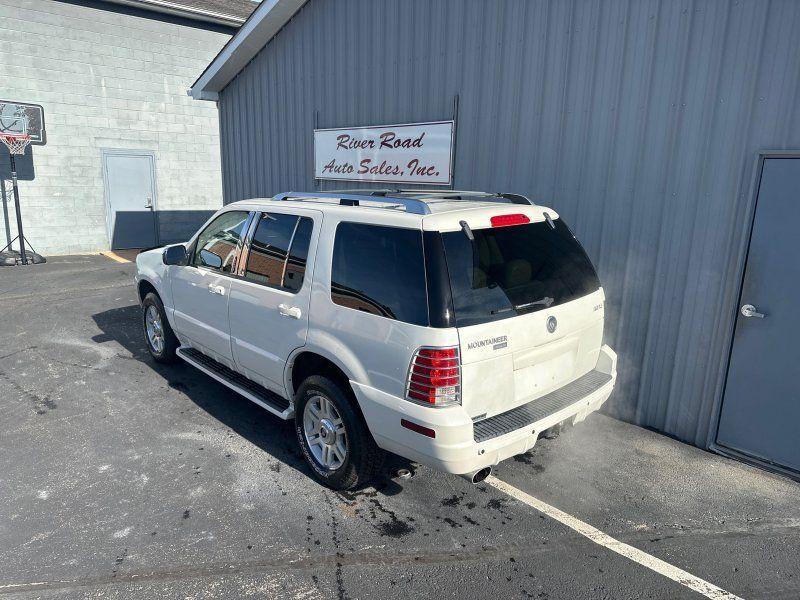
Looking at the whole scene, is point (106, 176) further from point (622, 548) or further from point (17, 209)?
point (622, 548)

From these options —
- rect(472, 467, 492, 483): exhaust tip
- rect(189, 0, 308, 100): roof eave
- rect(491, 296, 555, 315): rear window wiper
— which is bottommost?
rect(472, 467, 492, 483): exhaust tip

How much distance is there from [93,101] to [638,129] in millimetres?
13714

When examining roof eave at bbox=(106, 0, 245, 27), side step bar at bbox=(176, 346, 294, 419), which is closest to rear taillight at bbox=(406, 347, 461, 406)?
side step bar at bbox=(176, 346, 294, 419)

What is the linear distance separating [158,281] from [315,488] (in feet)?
10.4

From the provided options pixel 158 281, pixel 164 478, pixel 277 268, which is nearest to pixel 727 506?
pixel 277 268

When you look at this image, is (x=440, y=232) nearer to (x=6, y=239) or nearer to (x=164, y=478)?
(x=164, y=478)

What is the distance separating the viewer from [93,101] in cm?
1403

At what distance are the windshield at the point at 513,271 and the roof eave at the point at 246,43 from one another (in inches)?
242

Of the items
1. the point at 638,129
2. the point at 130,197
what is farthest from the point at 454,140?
the point at 130,197

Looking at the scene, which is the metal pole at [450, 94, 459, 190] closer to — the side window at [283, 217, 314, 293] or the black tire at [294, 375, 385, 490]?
the side window at [283, 217, 314, 293]

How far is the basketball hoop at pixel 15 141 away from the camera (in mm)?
12301

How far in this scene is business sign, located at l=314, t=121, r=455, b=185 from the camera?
6672 millimetres

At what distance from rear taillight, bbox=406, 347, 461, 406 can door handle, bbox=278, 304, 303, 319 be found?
1.12m

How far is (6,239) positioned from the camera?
1348 centimetres
